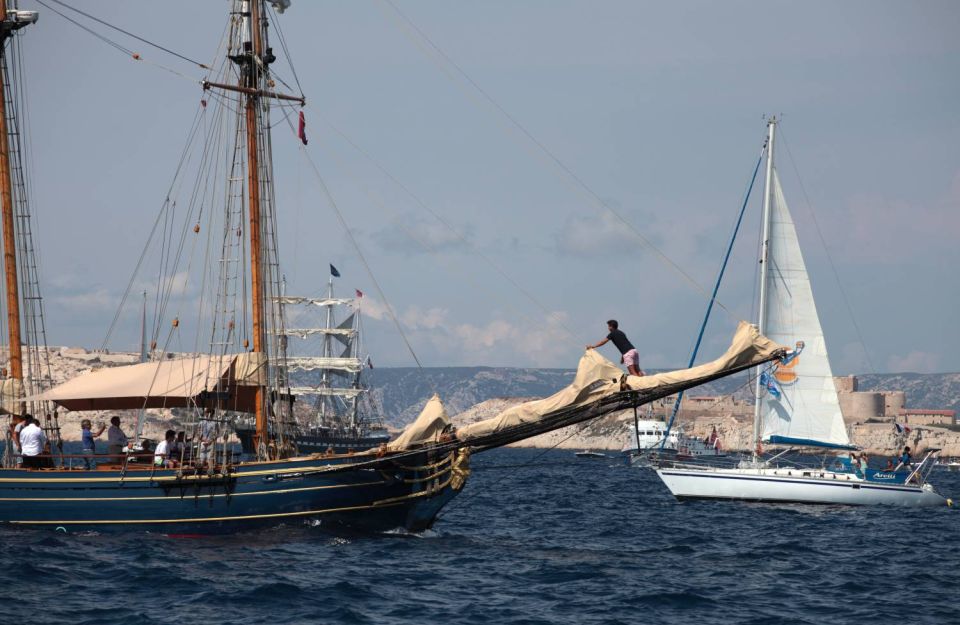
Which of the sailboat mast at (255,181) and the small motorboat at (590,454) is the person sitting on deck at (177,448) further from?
the small motorboat at (590,454)

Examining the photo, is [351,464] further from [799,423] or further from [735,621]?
[799,423]

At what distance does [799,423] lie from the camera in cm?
5012

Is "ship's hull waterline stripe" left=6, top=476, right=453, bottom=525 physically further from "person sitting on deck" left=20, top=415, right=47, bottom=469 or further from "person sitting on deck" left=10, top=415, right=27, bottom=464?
"person sitting on deck" left=10, top=415, right=27, bottom=464

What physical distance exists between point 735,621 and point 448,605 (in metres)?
5.09

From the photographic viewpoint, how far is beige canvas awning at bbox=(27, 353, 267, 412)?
1282 inches

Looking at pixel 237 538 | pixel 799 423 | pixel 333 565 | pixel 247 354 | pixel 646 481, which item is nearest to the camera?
pixel 333 565

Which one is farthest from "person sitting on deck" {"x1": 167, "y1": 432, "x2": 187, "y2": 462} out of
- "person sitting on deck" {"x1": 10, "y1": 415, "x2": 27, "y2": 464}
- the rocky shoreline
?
the rocky shoreline

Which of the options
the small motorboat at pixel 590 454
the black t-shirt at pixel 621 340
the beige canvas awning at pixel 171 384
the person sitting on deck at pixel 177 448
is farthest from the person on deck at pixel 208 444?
the small motorboat at pixel 590 454

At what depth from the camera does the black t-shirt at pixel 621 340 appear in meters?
28.0

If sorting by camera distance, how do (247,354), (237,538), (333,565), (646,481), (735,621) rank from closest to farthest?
(735,621)
(333,565)
(237,538)
(247,354)
(646,481)

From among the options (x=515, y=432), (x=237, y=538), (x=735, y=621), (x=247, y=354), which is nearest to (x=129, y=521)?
(x=237, y=538)

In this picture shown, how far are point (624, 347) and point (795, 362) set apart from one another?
23920mm

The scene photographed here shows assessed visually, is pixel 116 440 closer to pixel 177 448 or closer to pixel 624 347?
pixel 177 448

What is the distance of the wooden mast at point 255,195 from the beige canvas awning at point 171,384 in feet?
1.82
